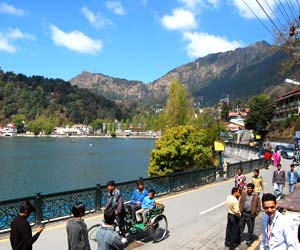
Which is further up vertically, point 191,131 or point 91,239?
point 191,131

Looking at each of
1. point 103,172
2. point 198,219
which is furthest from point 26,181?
point 198,219

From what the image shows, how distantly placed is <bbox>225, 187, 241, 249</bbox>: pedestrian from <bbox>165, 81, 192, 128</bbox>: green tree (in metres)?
46.0

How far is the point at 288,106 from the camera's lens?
75375mm

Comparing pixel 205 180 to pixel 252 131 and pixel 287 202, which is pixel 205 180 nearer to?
pixel 287 202

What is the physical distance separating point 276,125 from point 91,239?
7126cm

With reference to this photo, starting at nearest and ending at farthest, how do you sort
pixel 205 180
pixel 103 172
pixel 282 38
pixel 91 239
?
pixel 91 239, pixel 282 38, pixel 205 180, pixel 103 172

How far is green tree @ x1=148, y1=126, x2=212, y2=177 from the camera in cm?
2662

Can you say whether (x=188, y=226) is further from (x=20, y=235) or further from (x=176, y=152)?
(x=176, y=152)

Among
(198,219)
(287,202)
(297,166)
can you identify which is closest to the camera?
(287,202)

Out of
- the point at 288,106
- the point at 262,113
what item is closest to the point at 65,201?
the point at 288,106

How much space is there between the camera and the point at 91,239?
9.81m

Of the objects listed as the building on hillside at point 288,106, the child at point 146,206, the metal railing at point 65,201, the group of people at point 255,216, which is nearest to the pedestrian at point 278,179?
the group of people at point 255,216

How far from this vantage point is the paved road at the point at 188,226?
991cm

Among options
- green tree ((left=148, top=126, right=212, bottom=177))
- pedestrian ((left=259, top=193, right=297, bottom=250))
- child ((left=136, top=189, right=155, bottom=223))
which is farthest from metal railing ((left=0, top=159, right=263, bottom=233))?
pedestrian ((left=259, top=193, right=297, bottom=250))
